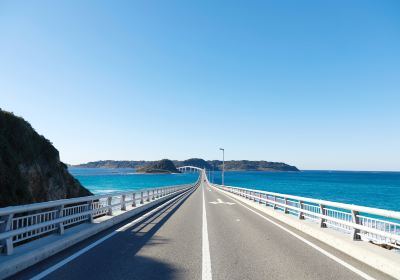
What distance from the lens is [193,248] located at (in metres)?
8.78

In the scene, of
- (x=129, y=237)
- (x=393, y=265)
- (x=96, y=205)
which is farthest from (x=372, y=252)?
(x=96, y=205)

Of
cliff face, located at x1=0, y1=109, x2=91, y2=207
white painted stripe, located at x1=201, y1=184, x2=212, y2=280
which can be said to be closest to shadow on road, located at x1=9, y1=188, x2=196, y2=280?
white painted stripe, located at x1=201, y1=184, x2=212, y2=280

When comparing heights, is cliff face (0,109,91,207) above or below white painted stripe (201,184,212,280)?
above

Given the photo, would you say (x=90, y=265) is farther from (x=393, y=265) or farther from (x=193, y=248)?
(x=393, y=265)

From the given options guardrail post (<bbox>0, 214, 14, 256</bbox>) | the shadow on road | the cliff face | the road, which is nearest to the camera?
the shadow on road

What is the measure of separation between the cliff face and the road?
10.6 metres

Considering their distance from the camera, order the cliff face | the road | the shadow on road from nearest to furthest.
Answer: the shadow on road → the road → the cliff face

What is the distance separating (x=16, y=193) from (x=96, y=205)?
753cm

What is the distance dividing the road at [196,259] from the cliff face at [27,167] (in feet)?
34.7

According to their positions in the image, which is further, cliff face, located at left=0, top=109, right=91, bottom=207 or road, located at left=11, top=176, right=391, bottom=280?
cliff face, located at left=0, top=109, right=91, bottom=207

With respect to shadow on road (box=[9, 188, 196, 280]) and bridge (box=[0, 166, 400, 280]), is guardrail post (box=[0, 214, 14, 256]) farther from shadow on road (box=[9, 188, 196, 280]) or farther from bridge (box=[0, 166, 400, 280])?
shadow on road (box=[9, 188, 196, 280])

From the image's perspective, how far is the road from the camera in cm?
626

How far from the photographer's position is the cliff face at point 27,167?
18.9 m

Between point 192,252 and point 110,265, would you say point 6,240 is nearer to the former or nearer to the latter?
point 110,265
